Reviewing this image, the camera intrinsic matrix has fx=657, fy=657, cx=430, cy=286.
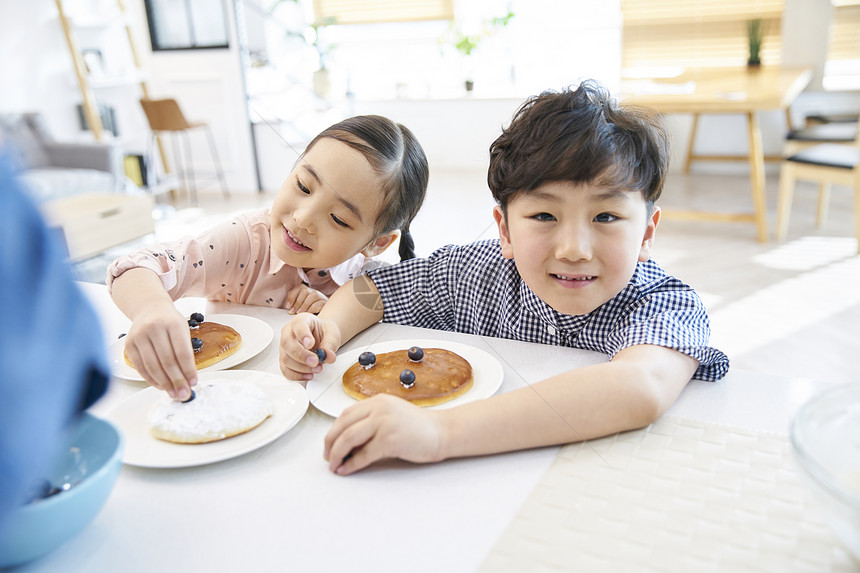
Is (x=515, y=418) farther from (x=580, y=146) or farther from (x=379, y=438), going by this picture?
(x=580, y=146)

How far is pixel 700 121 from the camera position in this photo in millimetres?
4500

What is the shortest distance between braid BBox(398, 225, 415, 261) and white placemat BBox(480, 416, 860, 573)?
50cm

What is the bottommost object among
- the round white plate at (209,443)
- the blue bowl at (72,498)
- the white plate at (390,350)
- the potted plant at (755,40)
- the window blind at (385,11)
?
the white plate at (390,350)

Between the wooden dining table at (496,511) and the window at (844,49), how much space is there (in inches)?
164

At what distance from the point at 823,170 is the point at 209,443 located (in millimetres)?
3222

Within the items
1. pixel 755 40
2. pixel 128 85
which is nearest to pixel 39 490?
pixel 755 40

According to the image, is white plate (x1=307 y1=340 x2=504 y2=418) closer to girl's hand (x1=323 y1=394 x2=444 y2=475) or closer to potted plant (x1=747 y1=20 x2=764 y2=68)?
girl's hand (x1=323 y1=394 x2=444 y2=475)

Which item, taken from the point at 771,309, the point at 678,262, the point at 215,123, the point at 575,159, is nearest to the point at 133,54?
the point at 215,123

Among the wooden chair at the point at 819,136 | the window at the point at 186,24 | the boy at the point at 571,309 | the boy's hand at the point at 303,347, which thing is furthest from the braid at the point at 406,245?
the window at the point at 186,24

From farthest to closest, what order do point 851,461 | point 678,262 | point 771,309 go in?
point 678,262
point 771,309
point 851,461

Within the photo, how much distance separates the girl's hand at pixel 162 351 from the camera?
72 centimetres

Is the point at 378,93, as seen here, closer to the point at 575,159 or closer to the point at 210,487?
the point at 575,159

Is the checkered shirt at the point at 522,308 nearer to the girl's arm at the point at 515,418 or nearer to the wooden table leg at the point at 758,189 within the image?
the girl's arm at the point at 515,418

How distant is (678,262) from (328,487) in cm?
265
